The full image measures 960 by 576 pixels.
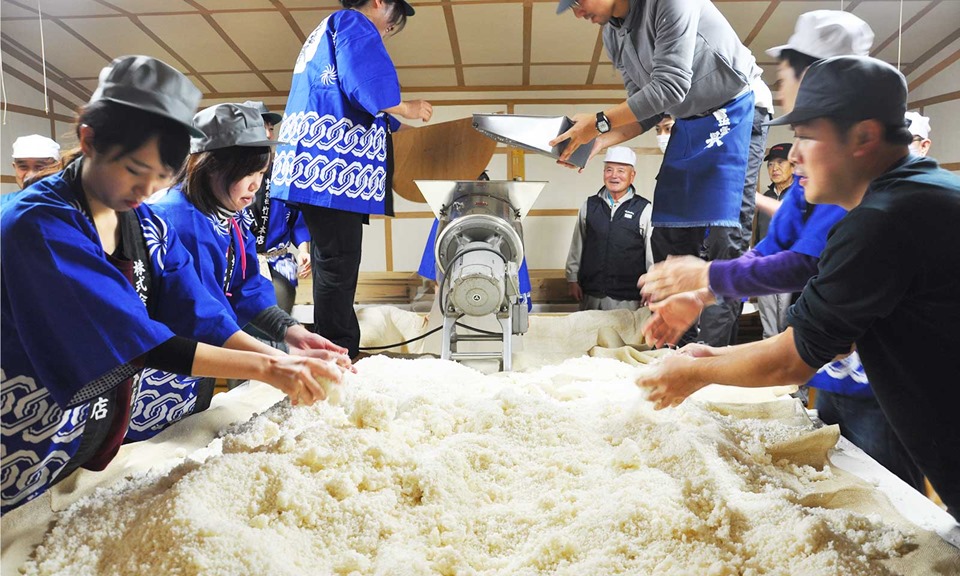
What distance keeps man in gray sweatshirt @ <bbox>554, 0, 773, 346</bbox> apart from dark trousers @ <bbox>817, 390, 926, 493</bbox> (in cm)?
41

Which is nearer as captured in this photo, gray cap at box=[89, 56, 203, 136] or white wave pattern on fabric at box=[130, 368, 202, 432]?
gray cap at box=[89, 56, 203, 136]

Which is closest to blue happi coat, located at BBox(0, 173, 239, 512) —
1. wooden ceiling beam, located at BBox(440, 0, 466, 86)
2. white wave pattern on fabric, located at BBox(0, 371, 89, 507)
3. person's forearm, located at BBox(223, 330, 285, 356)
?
white wave pattern on fabric, located at BBox(0, 371, 89, 507)

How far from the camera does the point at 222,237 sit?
1423 mm

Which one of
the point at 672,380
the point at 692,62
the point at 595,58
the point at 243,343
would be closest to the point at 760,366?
the point at 672,380

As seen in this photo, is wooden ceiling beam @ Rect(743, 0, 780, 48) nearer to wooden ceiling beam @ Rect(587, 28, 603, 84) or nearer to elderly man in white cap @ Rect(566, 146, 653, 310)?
wooden ceiling beam @ Rect(587, 28, 603, 84)

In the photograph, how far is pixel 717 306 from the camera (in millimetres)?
1575

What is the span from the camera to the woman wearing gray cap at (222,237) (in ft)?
4.07

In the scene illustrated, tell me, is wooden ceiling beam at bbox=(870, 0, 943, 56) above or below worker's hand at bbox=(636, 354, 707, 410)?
above

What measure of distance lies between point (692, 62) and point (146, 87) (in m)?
1.04

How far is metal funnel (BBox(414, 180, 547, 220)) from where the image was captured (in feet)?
6.92

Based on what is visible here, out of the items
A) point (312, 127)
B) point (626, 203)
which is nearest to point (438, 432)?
point (312, 127)

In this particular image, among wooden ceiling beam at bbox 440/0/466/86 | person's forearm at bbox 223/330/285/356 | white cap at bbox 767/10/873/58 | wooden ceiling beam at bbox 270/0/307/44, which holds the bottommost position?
person's forearm at bbox 223/330/285/356

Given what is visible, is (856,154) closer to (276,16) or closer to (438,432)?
(438,432)

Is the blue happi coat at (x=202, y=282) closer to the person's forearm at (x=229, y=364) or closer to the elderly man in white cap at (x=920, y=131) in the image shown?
the person's forearm at (x=229, y=364)
